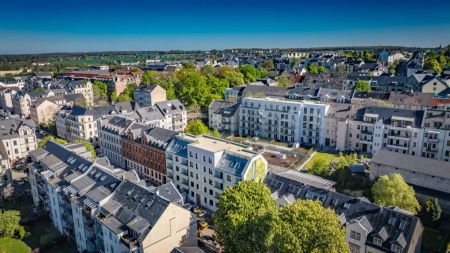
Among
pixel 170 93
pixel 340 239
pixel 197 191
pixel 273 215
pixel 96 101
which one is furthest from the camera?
pixel 96 101

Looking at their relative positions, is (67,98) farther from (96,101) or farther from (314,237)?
(314,237)

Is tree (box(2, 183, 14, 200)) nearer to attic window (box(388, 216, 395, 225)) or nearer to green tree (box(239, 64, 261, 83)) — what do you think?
attic window (box(388, 216, 395, 225))

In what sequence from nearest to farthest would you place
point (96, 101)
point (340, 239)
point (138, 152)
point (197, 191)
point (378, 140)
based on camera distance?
1. point (340, 239)
2. point (197, 191)
3. point (138, 152)
4. point (378, 140)
5. point (96, 101)

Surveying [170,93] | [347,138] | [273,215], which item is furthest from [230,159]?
[170,93]

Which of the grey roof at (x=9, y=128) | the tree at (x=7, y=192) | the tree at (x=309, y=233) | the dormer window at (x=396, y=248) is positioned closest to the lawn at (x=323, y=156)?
the dormer window at (x=396, y=248)

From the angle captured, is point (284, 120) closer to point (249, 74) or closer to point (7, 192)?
point (7, 192)
